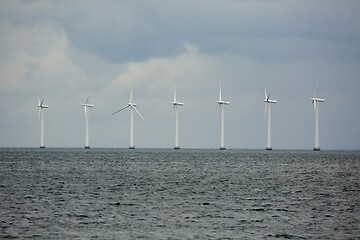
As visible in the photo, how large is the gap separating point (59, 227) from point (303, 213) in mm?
17791

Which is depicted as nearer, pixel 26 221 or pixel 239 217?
pixel 26 221

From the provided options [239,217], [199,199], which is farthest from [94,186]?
[239,217]

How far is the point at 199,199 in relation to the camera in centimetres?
6425

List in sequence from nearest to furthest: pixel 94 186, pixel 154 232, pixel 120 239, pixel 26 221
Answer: pixel 120 239
pixel 154 232
pixel 26 221
pixel 94 186

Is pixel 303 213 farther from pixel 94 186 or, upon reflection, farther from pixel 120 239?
pixel 94 186

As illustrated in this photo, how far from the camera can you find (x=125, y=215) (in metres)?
51.6

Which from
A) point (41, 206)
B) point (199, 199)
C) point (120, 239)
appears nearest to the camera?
point (120, 239)

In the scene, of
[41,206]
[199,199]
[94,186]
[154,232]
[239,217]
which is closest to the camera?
[154,232]

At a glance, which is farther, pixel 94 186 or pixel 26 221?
pixel 94 186

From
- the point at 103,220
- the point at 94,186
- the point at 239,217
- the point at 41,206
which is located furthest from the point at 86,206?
the point at 94,186

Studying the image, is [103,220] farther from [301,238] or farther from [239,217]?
[301,238]

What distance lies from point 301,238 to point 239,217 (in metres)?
9.32

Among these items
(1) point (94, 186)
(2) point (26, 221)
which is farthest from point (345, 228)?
(1) point (94, 186)

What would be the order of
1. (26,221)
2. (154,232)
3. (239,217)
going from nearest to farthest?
(154,232)
(26,221)
(239,217)
